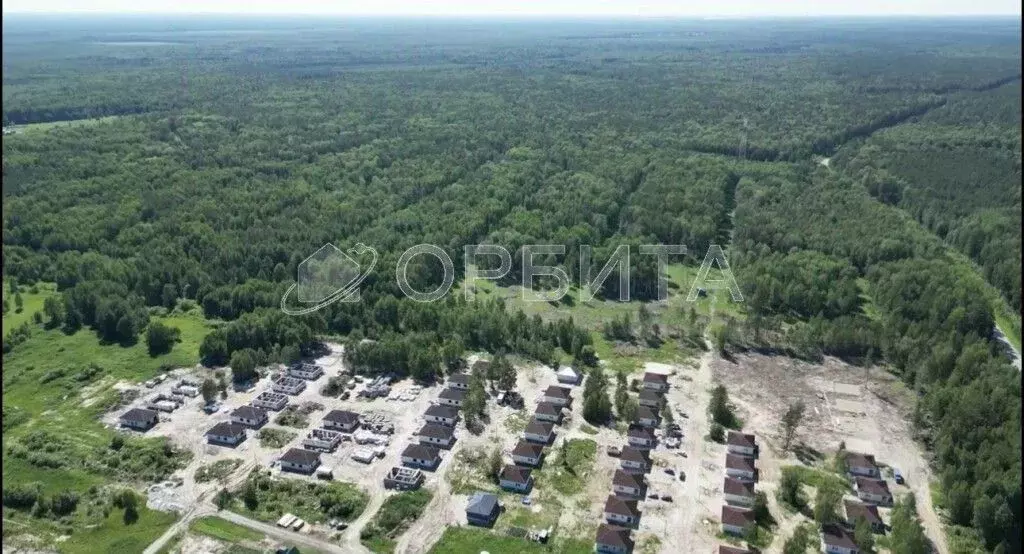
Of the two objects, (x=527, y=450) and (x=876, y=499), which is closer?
(x=876, y=499)

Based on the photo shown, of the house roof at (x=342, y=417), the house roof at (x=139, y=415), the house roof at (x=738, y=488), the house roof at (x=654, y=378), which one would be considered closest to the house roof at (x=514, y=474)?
the house roof at (x=738, y=488)

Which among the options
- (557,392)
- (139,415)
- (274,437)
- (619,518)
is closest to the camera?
(619,518)

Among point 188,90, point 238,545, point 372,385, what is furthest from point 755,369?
point 188,90

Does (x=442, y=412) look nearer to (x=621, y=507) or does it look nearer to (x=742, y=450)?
(x=621, y=507)

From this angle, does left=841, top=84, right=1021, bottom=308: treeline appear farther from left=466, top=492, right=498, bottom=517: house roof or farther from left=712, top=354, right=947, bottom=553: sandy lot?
left=466, top=492, right=498, bottom=517: house roof

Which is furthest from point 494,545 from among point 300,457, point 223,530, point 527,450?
point 223,530

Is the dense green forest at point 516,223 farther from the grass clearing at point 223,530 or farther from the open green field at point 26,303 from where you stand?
the grass clearing at point 223,530

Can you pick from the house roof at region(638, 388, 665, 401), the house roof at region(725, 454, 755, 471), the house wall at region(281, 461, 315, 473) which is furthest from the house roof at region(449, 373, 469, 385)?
the house roof at region(725, 454, 755, 471)

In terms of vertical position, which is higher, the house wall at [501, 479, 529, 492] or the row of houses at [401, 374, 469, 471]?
the row of houses at [401, 374, 469, 471]
